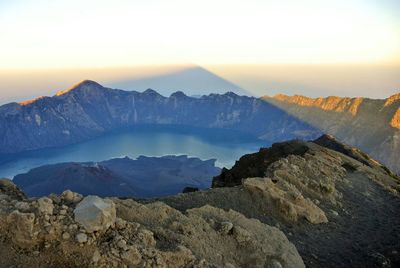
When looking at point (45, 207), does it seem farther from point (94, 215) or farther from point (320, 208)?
point (320, 208)

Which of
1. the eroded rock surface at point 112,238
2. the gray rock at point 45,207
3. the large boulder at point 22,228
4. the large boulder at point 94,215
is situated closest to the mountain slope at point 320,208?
the eroded rock surface at point 112,238

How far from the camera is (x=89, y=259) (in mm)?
11148

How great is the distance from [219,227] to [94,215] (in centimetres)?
522

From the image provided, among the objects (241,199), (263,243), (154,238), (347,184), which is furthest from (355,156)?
(154,238)

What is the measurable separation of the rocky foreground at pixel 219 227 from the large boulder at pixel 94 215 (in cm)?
3

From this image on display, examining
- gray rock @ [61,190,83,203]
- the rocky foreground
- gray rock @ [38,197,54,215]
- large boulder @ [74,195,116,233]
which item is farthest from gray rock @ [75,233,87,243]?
gray rock @ [61,190,83,203]

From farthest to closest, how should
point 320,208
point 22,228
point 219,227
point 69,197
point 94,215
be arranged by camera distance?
point 320,208, point 219,227, point 69,197, point 94,215, point 22,228

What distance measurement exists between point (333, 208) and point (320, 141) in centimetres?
4895

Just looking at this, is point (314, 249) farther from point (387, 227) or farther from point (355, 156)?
point (355, 156)

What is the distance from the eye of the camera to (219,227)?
15281mm

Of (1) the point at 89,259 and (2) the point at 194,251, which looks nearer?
(1) the point at 89,259

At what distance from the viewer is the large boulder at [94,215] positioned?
11.7 meters

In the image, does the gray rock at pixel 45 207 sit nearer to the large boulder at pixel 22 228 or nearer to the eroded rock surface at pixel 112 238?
the eroded rock surface at pixel 112 238

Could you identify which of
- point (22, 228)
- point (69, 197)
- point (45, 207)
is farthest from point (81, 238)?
point (69, 197)
